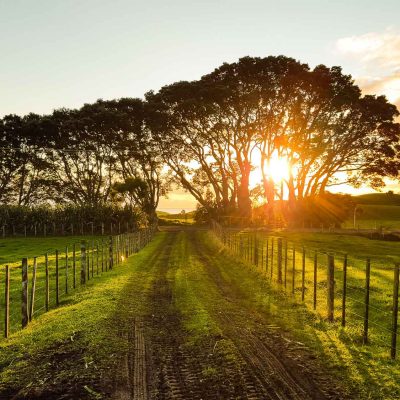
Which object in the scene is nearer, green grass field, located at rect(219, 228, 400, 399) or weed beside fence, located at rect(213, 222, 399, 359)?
green grass field, located at rect(219, 228, 400, 399)

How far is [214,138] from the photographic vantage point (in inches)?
2253

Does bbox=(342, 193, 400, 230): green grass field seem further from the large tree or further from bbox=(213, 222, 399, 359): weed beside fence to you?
bbox=(213, 222, 399, 359): weed beside fence

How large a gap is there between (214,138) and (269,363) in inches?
1963

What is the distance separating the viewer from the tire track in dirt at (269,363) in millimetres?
7309

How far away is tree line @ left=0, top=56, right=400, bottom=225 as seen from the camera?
52750 mm

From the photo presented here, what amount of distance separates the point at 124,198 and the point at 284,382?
56845 millimetres

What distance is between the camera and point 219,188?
62.3 meters

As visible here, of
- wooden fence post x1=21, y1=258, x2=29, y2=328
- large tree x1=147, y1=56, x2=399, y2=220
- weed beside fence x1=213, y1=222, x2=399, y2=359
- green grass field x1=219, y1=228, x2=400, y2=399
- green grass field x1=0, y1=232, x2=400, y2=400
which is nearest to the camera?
green grass field x1=0, y1=232, x2=400, y2=400

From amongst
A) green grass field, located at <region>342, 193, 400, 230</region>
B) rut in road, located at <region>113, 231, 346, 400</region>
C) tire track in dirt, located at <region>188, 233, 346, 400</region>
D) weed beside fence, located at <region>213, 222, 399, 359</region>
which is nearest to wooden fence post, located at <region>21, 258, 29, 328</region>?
rut in road, located at <region>113, 231, 346, 400</region>

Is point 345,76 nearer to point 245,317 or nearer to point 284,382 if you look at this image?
point 245,317

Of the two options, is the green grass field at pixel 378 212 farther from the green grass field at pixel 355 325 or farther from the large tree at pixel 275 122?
the green grass field at pixel 355 325

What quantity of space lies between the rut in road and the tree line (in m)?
43.2

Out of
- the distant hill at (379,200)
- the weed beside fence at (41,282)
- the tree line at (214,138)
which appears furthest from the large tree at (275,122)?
the distant hill at (379,200)

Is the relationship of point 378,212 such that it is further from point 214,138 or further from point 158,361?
point 158,361
